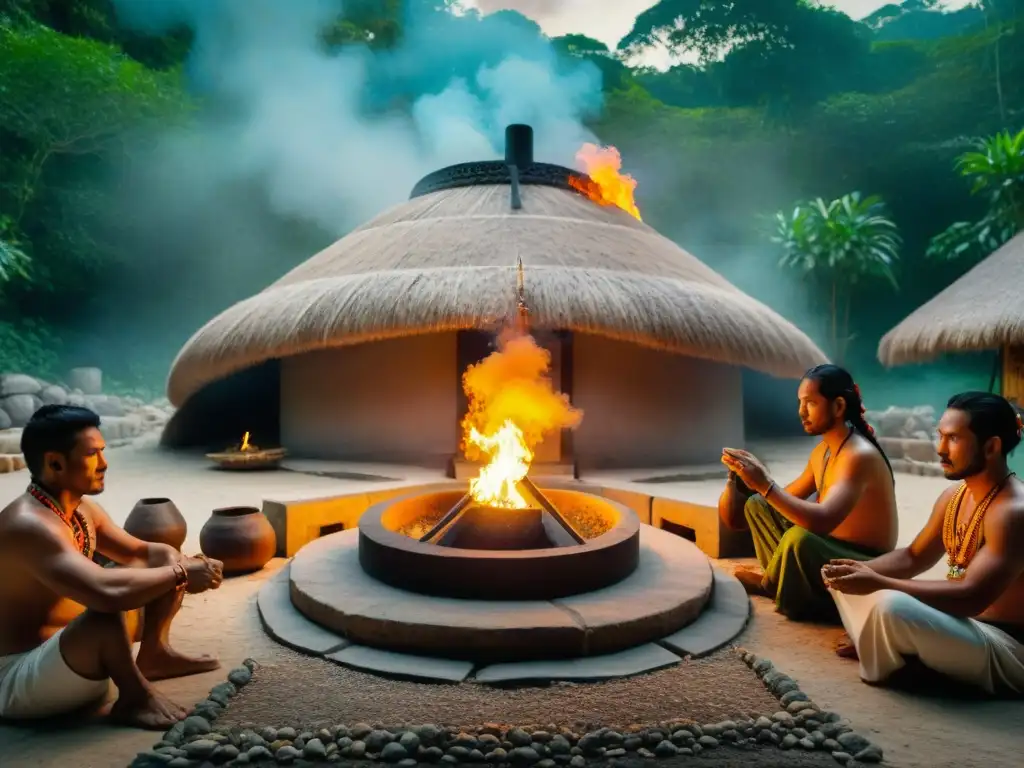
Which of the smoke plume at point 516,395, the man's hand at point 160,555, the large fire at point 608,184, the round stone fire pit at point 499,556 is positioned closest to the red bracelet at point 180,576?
the man's hand at point 160,555

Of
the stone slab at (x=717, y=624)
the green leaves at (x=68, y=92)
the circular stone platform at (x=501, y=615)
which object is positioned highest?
the green leaves at (x=68, y=92)

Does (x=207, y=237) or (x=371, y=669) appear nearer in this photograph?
(x=371, y=669)

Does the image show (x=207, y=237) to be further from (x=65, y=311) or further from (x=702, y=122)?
(x=702, y=122)

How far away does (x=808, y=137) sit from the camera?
2450 centimetres

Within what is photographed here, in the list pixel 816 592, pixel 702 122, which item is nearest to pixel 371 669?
pixel 816 592

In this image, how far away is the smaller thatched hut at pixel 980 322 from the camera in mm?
8234

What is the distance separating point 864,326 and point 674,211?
8.27 meters

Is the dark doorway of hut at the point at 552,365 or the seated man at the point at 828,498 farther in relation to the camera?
the dark doorway of hut at the point at 552,365

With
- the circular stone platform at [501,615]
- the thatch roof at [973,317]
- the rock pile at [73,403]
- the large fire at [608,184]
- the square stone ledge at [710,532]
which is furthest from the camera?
the rock pile at [73,403]

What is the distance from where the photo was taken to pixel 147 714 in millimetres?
2346

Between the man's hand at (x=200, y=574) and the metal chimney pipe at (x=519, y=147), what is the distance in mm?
7510

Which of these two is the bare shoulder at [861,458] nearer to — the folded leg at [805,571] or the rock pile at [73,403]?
the folded leg at [805,571]

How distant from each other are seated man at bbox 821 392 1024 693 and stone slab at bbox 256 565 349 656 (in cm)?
223

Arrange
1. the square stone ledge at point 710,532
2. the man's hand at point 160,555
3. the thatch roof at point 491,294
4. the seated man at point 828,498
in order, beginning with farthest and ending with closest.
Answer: the thatch roof at point 491,294, the square stone ledge at point 710,532, the seated man at point 828,498, the man's hand at point 160,555
